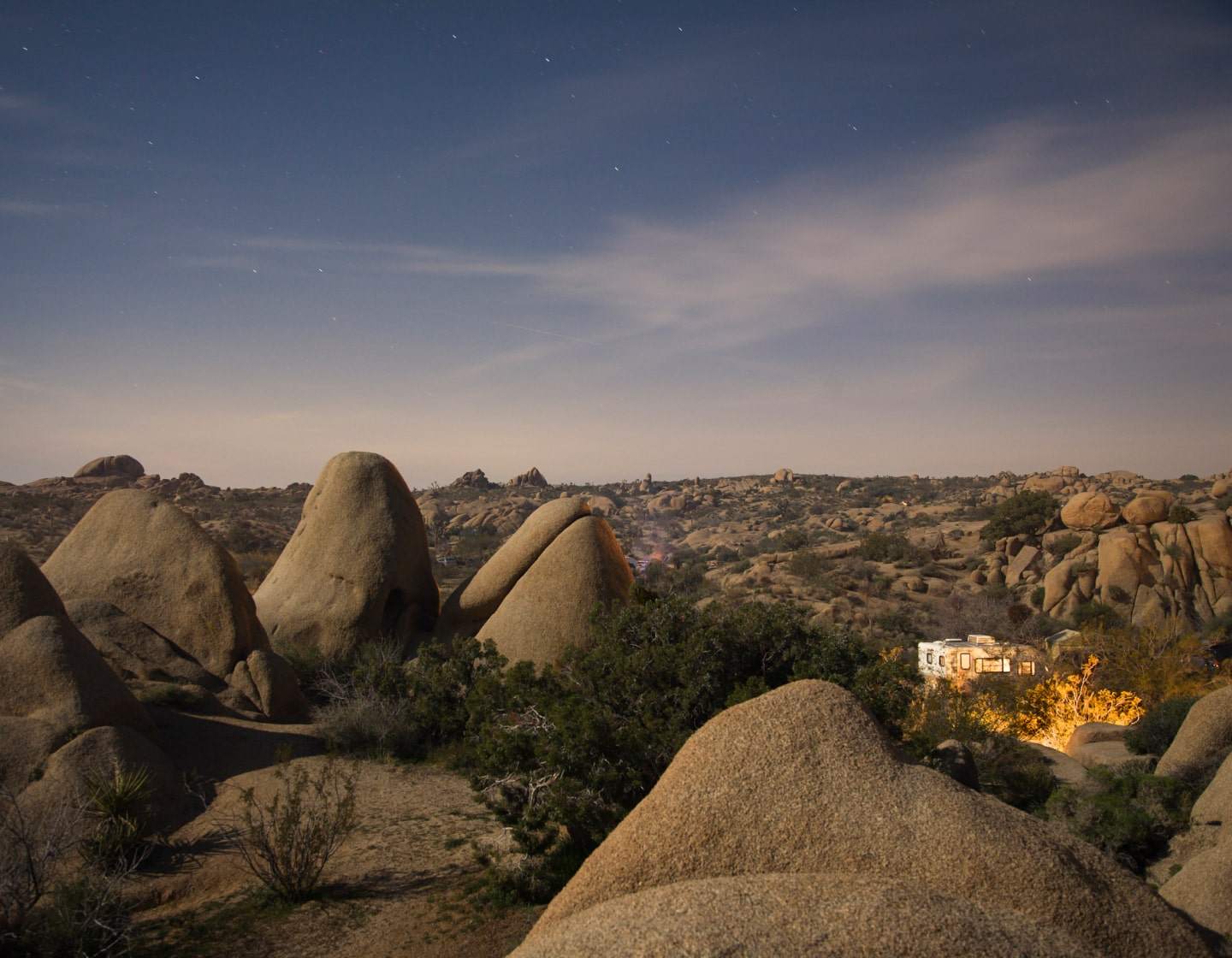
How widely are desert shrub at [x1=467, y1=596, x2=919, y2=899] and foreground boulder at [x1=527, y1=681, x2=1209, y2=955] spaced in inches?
128

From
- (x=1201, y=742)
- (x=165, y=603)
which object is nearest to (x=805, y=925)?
(x=1201, y=742)

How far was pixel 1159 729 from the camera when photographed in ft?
46.0

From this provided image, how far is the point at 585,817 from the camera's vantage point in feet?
25.5

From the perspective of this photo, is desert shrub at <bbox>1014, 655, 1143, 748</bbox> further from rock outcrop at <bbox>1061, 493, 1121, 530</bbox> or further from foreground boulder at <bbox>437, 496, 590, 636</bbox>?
rock outcrop at <bbox>1061, 493, 1121, 530</bbox>

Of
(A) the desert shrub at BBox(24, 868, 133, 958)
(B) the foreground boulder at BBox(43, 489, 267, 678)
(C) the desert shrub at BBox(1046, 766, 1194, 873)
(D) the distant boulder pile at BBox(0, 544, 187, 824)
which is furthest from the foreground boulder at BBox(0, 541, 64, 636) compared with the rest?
(C) the desert shrub at BBox(1046, 766, 1194, 873)

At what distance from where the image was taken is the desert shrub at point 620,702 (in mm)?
7961

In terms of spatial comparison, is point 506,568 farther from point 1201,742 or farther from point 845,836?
point 845,836

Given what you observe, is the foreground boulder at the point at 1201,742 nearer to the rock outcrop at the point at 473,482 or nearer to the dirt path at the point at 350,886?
the dirt path at the point at 350,886

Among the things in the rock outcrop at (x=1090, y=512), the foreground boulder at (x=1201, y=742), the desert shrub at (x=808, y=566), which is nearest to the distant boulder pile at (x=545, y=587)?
the foreground boulder at (x=1201, y=742)

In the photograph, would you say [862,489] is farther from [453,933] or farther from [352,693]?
[453,933]

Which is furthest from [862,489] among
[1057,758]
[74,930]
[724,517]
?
[74,930]

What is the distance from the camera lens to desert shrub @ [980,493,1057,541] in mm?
37156

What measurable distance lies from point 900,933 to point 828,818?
2.87 feet

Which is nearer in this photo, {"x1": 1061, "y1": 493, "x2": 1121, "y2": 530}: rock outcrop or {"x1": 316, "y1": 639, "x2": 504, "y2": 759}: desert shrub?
{"x1": 316, "y1": 639, "x2": 504, "y2": 759}: desert shrub
